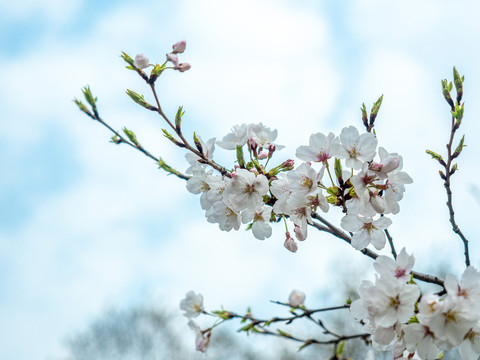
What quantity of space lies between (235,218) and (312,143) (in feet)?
1.08

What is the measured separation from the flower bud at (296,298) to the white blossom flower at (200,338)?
15.5 inches

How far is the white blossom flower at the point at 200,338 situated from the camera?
76.0 inches

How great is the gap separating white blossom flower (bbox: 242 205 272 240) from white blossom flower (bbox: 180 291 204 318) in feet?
2.30

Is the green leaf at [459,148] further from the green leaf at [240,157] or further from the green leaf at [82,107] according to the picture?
the green leaf at [82,107]

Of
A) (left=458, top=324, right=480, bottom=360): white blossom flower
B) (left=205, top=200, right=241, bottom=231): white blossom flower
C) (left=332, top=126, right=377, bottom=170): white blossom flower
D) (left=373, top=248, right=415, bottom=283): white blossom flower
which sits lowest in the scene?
(left=458, top=324, right=480, bottom=360): white blossom flower

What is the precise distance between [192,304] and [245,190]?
91 centimetres

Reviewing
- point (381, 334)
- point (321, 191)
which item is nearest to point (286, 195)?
point (321, 191)

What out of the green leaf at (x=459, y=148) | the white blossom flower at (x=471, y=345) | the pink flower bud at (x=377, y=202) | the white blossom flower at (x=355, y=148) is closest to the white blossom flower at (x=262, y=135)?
the white blossom flower at (x=355, y=148)

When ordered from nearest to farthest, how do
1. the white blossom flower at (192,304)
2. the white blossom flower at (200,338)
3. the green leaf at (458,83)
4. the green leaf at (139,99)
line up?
the green leaf at (139,99)
the green leaf at (458,83)
the white blossom flower at (200,338)
the white blossom flower at (192,304)

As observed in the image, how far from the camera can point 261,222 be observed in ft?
5.00

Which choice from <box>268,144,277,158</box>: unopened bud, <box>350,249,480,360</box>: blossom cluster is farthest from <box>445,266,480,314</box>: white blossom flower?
<box>268,144,277,158</box>: unopened bud

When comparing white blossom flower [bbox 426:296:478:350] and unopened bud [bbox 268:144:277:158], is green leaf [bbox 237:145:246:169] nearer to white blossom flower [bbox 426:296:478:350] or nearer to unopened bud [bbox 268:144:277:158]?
unopened bud [bbox 268:144:277:158]

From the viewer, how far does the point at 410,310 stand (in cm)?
116

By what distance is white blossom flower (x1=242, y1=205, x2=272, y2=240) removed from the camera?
1.50 metres
